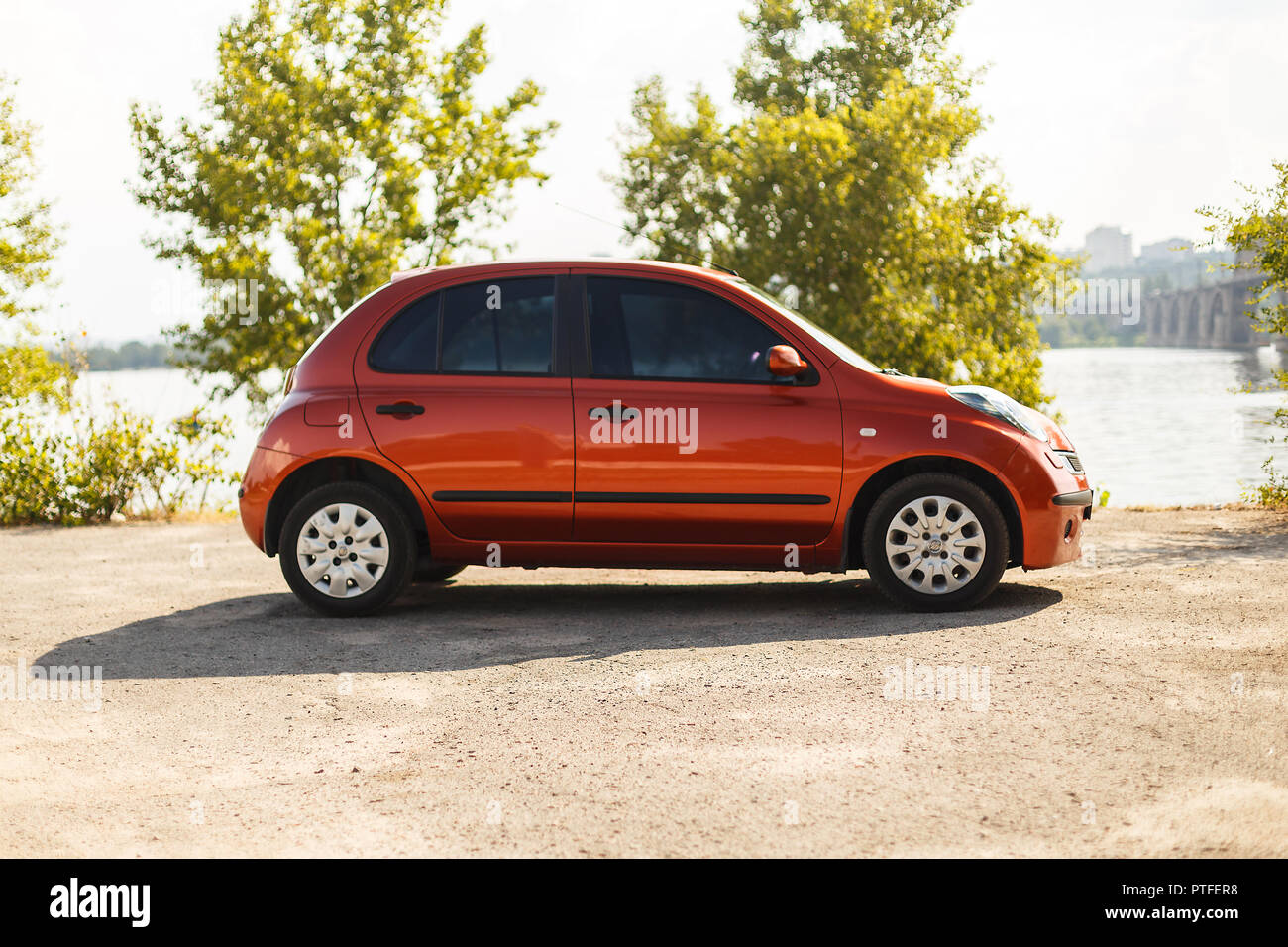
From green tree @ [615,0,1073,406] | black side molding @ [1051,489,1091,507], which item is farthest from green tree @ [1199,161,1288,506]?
green tree @ [615,0,1073,406]

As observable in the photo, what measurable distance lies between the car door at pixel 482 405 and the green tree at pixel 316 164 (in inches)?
591

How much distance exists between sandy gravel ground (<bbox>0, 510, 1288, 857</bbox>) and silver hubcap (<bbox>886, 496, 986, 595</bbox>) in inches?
9.7

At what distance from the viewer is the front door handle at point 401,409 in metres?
6.91

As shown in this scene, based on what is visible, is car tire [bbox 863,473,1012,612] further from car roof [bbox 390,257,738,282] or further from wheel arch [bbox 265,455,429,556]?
wheel arch [bbox 265,455,429,556]

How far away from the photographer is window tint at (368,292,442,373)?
6984 millimetres

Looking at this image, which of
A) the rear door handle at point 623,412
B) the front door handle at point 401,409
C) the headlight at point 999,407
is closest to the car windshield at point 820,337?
the headlight at point 999,407

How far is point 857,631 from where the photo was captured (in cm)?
631

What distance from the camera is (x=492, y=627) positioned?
6844 millimetres

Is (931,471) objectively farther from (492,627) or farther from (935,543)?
(492,627)

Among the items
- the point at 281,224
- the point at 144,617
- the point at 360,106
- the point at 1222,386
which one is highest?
the point at 360,106

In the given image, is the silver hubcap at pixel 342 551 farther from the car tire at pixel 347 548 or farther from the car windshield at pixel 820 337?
the car windshield at pixel 820 337
